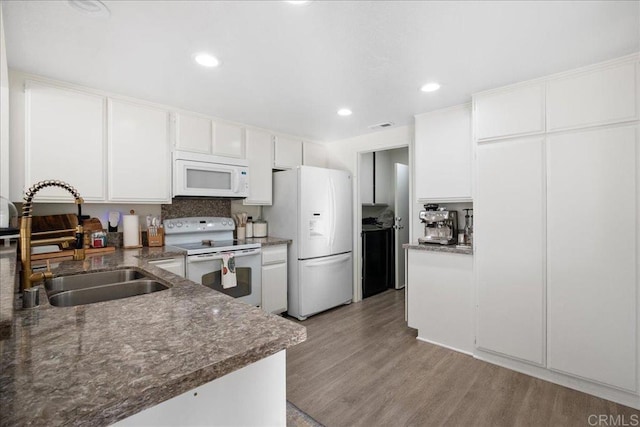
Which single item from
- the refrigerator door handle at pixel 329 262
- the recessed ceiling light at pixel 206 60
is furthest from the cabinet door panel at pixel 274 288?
the recessed ceiling light at pixel 206 60

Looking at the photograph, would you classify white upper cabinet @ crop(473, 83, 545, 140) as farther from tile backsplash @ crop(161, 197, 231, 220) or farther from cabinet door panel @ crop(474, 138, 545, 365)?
tile backsplash @ crop(161, 197, 231, 220)

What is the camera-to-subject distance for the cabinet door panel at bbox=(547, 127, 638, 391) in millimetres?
1907

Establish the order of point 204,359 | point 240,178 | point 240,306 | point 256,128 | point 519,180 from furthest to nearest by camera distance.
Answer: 1. point 256,128
2. point 240,178
3. point 519,180
4. point 240,306
5. point 204,359

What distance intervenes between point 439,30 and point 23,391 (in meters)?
2.10

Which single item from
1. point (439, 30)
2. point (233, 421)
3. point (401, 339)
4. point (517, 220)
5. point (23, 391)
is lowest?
point (401, 339)

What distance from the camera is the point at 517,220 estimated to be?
7.57 ft

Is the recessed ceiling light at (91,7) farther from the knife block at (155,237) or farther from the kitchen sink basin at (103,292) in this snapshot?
the knife block at (155,237)

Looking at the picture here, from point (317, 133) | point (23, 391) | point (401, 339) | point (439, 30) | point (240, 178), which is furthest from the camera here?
point (317, 133)

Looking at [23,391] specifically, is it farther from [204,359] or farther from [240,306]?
[240,306]

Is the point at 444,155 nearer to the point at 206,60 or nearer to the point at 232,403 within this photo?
the point at 206,60

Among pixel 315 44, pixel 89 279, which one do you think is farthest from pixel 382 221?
pixel 89 279

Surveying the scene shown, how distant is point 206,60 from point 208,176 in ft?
4.26

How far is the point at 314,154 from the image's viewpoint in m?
4.19

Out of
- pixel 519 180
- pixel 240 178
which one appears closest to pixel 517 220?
pixel 519 180
